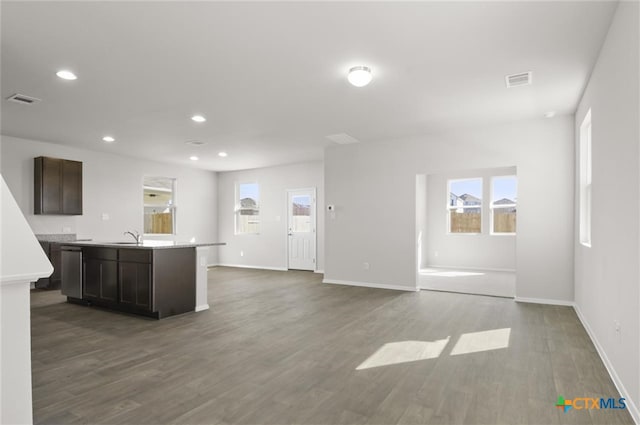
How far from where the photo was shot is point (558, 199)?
5.15 metres

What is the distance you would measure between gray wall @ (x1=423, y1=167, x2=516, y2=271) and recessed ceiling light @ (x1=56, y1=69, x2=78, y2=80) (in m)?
7.60

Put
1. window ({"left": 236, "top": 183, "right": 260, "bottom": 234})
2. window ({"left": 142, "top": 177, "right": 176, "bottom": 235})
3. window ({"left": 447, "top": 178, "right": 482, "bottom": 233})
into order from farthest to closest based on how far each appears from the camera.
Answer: window ({"left": 236, "top": 183, "right": 260, "bottom": 234}) < window ({"left": 447, "top": 178, "right": 482, "bottom": 233}) < window ({"left": 142, "top": 177, "right": 176, "bottom": 235})

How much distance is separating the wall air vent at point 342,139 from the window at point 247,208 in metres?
3.84

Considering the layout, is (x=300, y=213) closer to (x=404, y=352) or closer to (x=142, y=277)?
(x=142, y=277)

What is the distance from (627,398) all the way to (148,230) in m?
8.82

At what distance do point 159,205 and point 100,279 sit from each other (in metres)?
4.12

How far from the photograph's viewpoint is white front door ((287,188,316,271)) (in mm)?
8953

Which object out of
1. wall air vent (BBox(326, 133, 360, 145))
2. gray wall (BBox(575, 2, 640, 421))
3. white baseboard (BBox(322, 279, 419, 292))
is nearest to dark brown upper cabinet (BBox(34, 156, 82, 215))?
wall air vent (BBox(326, 133, 360, 145))

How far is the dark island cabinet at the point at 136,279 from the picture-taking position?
4461mm

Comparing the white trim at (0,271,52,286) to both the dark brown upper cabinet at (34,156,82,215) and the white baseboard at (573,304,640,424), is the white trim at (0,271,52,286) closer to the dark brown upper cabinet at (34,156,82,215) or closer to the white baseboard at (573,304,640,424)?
the white baseboard at (573,304,640,424)

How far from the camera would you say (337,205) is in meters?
7.10

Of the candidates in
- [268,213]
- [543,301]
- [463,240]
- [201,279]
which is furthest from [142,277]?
[463,240]

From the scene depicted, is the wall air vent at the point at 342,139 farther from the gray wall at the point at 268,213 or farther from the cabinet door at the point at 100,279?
the cabinet door at the point at 100,279

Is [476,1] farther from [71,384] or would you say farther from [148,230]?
[148,230]
